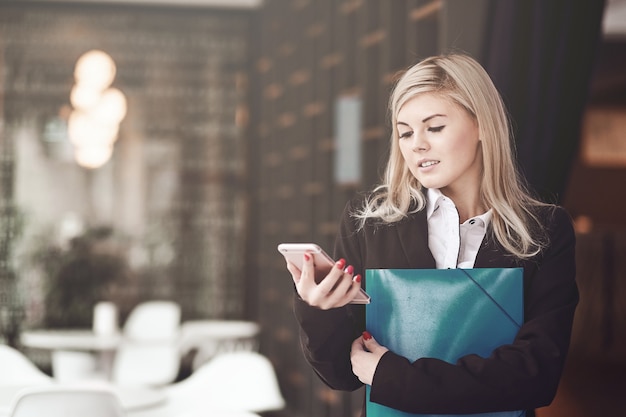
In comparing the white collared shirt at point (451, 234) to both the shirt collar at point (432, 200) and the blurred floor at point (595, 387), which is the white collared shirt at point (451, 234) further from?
the blurred floor at point (595, 387)

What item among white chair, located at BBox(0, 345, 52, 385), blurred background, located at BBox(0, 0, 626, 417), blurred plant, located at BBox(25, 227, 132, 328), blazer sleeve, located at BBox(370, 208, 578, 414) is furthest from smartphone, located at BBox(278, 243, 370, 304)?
blurred plant, located at BBox(25, 227, 132, 328)

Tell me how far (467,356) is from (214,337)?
607cm

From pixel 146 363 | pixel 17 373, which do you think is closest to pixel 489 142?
pixel 17 373

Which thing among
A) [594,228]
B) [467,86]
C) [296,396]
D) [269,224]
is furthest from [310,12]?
[467,86]

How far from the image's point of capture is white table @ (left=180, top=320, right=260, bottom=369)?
7488 millimetres

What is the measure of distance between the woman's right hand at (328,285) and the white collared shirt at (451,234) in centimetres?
20

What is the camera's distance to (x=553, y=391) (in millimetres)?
1582

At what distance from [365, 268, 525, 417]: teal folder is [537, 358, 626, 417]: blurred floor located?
250cm

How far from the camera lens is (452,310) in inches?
61.8

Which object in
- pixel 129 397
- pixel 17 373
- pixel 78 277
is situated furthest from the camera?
pixel 78 277

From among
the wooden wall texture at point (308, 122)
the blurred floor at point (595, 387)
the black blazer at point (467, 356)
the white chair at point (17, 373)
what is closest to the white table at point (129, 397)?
the white chair at point (17, 373)

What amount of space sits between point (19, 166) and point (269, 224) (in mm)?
2448

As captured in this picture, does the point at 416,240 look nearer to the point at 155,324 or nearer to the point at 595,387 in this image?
the point at 155,324

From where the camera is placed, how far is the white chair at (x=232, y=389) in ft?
13.7
